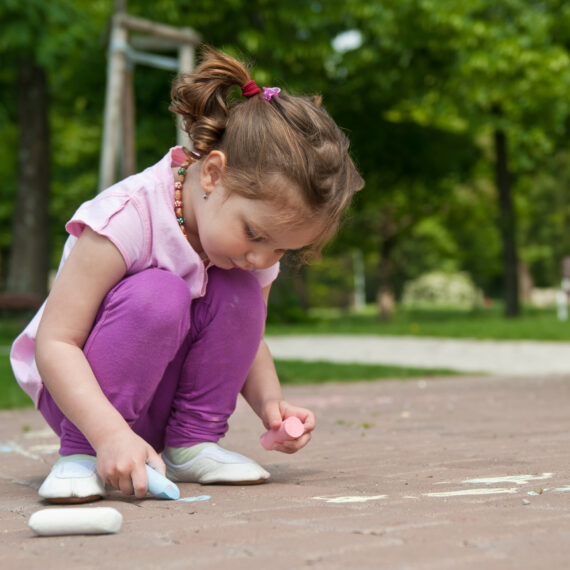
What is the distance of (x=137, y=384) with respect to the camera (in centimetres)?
225

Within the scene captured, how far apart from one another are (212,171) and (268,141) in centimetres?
16

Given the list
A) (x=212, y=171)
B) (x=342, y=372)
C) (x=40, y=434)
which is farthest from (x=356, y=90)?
(x=212, y=171)

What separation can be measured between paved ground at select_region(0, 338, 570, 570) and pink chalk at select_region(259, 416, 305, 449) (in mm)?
112

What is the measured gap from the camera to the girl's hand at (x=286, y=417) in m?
2.43

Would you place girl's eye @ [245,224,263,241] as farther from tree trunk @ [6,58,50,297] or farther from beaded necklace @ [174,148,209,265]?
tree trunk @ [6,58,50,297]

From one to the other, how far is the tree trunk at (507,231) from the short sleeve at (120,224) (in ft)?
50.0

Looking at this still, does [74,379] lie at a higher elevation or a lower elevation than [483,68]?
lower

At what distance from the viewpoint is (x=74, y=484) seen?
2117 millimetres

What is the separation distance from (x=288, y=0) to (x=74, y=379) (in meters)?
12.8

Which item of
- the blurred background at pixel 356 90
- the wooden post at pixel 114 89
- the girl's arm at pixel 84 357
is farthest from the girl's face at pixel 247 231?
the blurred background at pixel 356 90

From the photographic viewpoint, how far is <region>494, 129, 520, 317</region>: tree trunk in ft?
55.6

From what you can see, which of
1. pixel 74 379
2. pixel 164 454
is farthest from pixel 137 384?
pixel 164 454

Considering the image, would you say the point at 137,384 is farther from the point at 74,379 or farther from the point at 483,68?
the point at 483,68

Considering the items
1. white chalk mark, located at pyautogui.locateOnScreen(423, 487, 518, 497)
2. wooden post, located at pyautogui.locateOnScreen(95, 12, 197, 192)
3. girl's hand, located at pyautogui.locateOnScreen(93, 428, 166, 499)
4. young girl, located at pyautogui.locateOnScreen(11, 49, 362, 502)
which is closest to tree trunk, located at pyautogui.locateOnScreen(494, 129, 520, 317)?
wooden post, located at pyautogui.locateOnScreen(95, 12, 197, 192)
